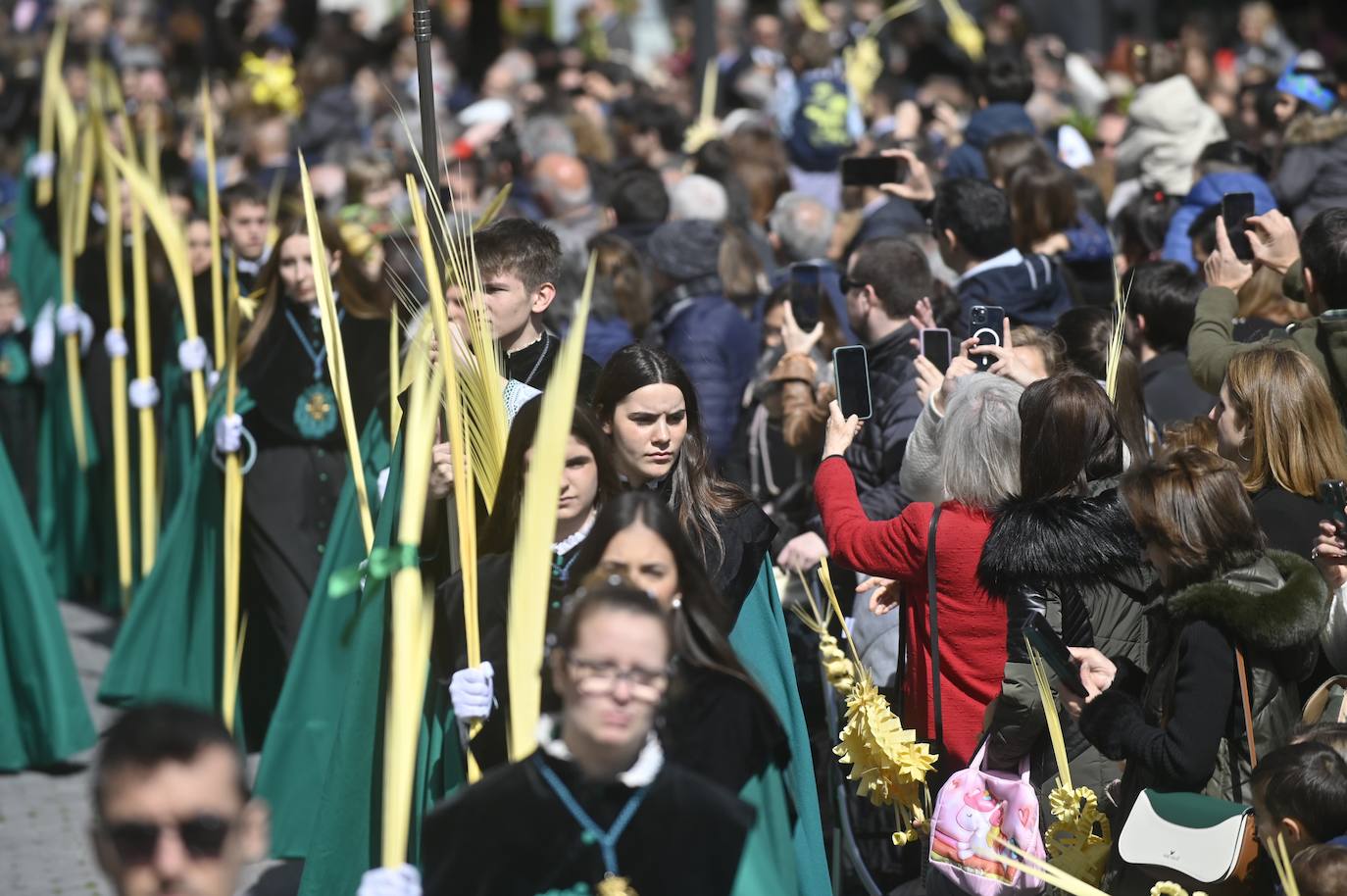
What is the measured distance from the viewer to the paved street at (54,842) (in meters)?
6.42

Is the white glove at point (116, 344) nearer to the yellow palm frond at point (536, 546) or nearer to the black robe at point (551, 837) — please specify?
the yellow palm frond at point (536, 546)

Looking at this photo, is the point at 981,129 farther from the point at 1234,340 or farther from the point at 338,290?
the point at 1234,340

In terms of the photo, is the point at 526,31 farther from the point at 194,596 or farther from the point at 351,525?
the point at 351,525

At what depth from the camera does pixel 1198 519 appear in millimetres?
→ 4180

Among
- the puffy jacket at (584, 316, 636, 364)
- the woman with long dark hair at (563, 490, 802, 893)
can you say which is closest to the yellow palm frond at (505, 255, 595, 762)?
the woman with long dark hair at (563, 490, 802, 893)

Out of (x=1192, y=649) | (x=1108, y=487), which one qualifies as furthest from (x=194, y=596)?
(x=1192, y=649)

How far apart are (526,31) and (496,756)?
16383mm

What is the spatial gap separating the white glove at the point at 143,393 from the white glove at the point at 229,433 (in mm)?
1867

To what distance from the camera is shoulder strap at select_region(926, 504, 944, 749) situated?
4805 millimetres

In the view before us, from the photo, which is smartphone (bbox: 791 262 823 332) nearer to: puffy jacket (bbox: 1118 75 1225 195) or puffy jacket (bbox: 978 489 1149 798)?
puffy jacket (bbox: 978 489 1149 798)

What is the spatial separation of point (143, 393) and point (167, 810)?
6.58m

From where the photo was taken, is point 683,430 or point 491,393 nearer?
point 491,393

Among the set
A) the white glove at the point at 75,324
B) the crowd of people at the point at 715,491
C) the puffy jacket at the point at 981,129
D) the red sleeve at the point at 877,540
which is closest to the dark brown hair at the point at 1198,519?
the crowd of people at the point at 715,491

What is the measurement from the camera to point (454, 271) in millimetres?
4590
